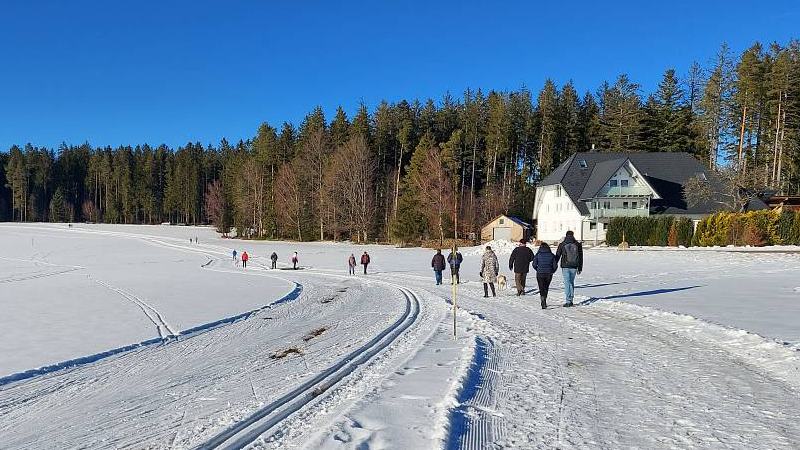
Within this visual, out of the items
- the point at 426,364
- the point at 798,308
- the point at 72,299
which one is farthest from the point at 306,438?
the point at 72,299

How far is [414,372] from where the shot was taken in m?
6.44

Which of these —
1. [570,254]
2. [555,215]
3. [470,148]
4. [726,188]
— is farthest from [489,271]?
[470,148]

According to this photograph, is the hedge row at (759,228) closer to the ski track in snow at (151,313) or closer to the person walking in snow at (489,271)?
the person walking in snow at (489,271)

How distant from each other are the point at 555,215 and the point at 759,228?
22746 millimetres

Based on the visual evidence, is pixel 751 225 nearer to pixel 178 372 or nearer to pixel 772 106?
pixel 772 106

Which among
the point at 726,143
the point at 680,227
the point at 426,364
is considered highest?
the point at 726,143

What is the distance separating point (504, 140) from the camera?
72.1 meters

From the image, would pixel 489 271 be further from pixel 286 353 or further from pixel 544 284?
pixel 286 353

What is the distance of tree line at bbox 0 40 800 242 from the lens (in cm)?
5659

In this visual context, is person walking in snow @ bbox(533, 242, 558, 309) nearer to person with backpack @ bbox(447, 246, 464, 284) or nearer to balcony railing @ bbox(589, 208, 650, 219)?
person with backpack @ bbox(447, 246, 464, 284)

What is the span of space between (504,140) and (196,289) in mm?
57316

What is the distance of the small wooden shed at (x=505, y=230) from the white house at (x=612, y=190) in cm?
312

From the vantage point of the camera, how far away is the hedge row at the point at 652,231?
1515 inches

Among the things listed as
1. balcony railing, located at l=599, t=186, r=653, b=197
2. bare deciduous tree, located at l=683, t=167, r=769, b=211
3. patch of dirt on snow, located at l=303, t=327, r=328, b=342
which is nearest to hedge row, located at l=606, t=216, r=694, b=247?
bare deciduous tree, located at l=683, t=167, r=769, b=211
